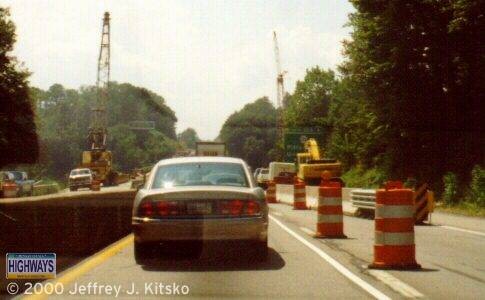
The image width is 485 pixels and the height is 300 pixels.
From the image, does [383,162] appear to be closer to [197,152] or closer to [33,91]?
[197,152]

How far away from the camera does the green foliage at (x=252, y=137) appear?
17450 cm

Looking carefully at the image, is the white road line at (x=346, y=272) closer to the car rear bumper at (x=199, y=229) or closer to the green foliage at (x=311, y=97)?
the car rear bumper at (x=199, y=229)

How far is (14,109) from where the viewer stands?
190ft

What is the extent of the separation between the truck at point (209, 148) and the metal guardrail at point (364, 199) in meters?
29.4

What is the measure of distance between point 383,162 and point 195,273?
116 feet

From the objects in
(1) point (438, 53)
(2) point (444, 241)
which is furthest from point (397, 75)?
(2) point (444, 241)

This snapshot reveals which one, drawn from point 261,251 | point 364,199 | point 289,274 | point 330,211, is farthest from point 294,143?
point 289,274

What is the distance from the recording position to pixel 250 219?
1008cm

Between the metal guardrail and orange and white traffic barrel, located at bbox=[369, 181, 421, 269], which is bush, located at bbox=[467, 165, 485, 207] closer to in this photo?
the metal guardrail

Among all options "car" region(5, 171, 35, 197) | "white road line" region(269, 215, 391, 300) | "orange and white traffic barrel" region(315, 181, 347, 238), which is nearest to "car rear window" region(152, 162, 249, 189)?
"white road line" region(269, 215, 391, 300)

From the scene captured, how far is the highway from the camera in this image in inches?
312

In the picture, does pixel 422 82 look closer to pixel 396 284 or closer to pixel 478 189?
pixel 478 189

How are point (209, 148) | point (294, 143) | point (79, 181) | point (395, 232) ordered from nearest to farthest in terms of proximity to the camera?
1. point (395, 232)
2. point (209, 148)
3. point (294, 143)
4. point (79, 181)

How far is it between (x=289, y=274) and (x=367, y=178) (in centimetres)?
4892
